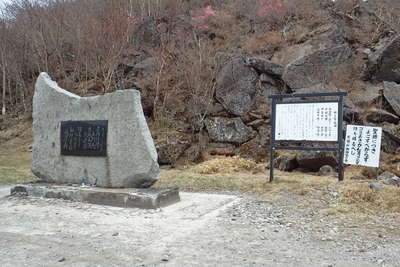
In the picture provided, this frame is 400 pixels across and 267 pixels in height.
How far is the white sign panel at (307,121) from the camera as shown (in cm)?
743

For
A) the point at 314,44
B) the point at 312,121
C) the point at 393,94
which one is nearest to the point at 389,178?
the point at 312,121

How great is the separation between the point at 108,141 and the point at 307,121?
3.96m

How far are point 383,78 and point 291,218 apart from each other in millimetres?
10362

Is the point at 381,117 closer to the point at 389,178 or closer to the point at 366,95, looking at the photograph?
the point at 366,95

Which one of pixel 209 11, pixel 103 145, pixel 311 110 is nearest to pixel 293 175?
pixel 311 110

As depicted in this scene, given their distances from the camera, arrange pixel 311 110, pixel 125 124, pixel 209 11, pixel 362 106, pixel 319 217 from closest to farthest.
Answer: pixel 319 217
pixel 125 124
pixel 311 110
pixel 362 106
pixel 209 11

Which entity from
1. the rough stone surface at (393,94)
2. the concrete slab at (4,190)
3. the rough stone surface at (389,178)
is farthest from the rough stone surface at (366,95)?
the concrete slab at (4,190)

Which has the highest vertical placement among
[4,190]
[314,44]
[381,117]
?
[314,44]

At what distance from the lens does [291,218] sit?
5285 millimetres

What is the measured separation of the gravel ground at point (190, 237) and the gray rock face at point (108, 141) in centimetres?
76

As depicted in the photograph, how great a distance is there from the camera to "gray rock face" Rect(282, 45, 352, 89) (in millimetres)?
13781

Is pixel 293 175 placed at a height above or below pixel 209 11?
below

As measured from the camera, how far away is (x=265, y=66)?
46.3 ft

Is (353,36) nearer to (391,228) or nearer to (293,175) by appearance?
(293,175)
